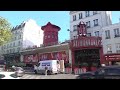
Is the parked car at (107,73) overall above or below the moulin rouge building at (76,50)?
below

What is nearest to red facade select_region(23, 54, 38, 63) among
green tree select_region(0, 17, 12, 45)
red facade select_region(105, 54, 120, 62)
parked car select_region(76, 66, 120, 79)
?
green tree select_region(0, 17, 12, 45)

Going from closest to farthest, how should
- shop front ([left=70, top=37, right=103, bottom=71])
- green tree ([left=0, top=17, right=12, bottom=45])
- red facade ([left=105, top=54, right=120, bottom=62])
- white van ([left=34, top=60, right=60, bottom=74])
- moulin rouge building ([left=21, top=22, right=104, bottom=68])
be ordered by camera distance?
white van ([left=34, top=60, right=60, bottom=74]) < green tree ([left=0, top=17, right=12, bottom=45]) < red facade ([left=105, top=54, right=120, bottom=62]) < shop front ([left=70, top=37, right=103, bottom=71]) < moulin rouge building ([left=21, top=22, right=104, bottom=68])

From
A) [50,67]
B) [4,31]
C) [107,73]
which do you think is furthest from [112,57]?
[107,73]

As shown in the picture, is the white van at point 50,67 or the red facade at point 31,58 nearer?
the white van at point 50,67

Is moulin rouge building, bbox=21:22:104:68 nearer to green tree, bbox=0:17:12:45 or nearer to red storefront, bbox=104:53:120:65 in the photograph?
red storefront, bbox=104:53:120:65

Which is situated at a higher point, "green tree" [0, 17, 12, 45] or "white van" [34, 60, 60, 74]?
"green tree" [0, 17, 12, 45]

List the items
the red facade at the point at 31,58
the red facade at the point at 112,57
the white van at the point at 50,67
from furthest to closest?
the red facade at the point at 31,58
the red facade at the point at 112,57
the white van at the point at 50,67

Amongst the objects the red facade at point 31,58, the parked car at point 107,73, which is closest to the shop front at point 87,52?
the red facade at point 31,58

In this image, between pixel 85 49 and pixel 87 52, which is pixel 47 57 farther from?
pixel 87 52

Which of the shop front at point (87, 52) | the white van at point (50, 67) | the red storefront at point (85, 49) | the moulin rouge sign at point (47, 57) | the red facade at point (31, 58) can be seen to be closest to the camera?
the white van at point (50, 67)

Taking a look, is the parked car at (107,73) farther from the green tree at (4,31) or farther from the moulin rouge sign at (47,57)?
the moulin rouge sign at (47,57)

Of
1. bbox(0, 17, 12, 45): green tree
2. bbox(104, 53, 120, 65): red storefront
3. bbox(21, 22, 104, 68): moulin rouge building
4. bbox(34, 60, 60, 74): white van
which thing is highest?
bbox(0, 17, 12, 45): green tree
